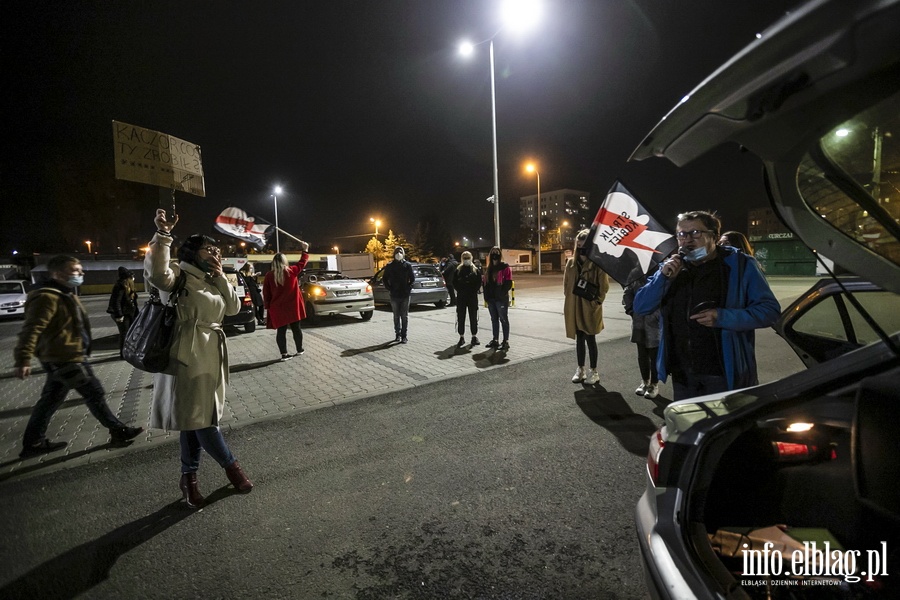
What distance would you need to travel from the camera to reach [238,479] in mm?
3105

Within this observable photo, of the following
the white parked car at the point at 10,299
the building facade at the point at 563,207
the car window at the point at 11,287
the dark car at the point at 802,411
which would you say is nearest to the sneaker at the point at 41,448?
the dark car at the point at 802,411

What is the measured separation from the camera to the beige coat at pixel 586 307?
211 inches

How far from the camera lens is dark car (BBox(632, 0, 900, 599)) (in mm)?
1120

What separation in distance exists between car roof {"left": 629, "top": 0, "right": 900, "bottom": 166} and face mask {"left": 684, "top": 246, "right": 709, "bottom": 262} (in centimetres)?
150

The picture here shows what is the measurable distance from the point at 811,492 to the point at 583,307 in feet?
12.1

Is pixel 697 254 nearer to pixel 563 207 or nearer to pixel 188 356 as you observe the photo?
pixel 188 356

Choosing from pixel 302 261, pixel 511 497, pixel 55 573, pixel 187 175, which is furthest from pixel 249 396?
pixel 511 497

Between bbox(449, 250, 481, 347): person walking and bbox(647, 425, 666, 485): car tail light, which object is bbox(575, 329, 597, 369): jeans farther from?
bbox(647, 425, 666, 485): car tail light

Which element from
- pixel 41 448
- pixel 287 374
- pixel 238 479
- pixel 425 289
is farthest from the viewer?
pixel 425 289

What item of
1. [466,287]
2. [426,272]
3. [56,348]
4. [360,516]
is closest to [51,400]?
[56,348]

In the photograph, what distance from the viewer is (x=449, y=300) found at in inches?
620

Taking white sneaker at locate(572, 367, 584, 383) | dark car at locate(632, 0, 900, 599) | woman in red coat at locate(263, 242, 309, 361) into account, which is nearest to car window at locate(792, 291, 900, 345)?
white sneaker at locate(572, 367, 584, 383)

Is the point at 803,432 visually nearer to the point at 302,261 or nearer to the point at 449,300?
the point at 302,261

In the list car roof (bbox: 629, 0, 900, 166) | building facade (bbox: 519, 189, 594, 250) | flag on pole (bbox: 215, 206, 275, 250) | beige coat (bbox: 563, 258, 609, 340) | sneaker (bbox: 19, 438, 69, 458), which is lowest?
sneaker (bbox: 19, 438, 69, 458)
